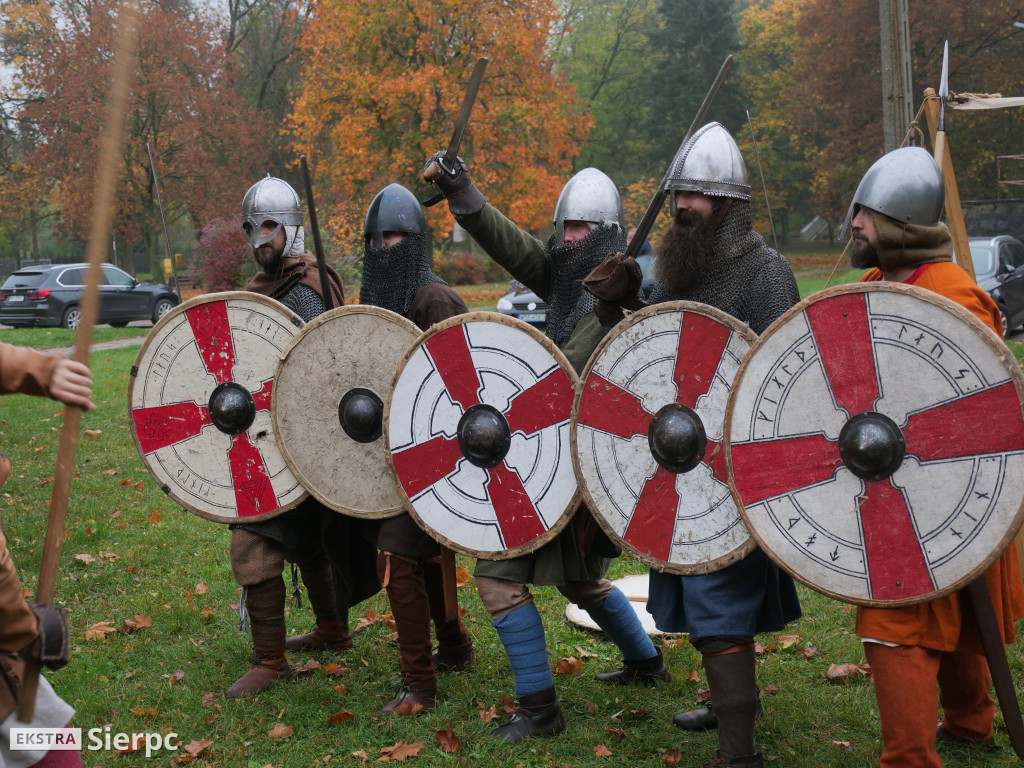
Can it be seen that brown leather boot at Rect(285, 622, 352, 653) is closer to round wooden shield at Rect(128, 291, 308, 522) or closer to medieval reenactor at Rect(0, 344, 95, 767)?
round wooden shield at Rect(128, 291, 308, 522)

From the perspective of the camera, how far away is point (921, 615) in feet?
8.50

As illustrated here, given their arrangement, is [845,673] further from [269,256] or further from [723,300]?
[269,256]

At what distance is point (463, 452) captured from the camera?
3268 millimetres

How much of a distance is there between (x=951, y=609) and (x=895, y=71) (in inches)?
257

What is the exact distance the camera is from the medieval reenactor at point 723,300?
291 centimetres

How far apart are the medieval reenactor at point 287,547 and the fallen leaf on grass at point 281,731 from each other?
0.34 meters

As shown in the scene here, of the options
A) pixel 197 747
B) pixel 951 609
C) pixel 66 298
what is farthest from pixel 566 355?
pixel 66 298

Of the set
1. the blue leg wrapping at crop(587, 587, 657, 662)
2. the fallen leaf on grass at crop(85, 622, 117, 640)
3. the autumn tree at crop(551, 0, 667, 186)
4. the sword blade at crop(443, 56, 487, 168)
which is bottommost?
the fallen leaf on grass at crop(85, 622, 117, 640)

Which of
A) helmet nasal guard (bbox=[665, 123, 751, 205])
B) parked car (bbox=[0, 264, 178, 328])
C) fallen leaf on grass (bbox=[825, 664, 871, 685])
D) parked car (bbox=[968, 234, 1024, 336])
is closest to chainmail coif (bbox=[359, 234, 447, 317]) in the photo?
helmet nasal guard (bbox=[665, 123, 751, 205])

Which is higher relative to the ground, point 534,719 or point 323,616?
point 323,616

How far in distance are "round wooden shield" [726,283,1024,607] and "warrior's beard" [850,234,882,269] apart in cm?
52

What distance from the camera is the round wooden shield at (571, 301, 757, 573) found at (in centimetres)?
280

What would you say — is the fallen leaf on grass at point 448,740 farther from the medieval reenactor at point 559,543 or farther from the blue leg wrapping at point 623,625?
the blue leg wrapping at point 623,625

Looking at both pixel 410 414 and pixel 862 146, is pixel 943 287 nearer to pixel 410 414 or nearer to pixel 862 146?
pixel 410 414
